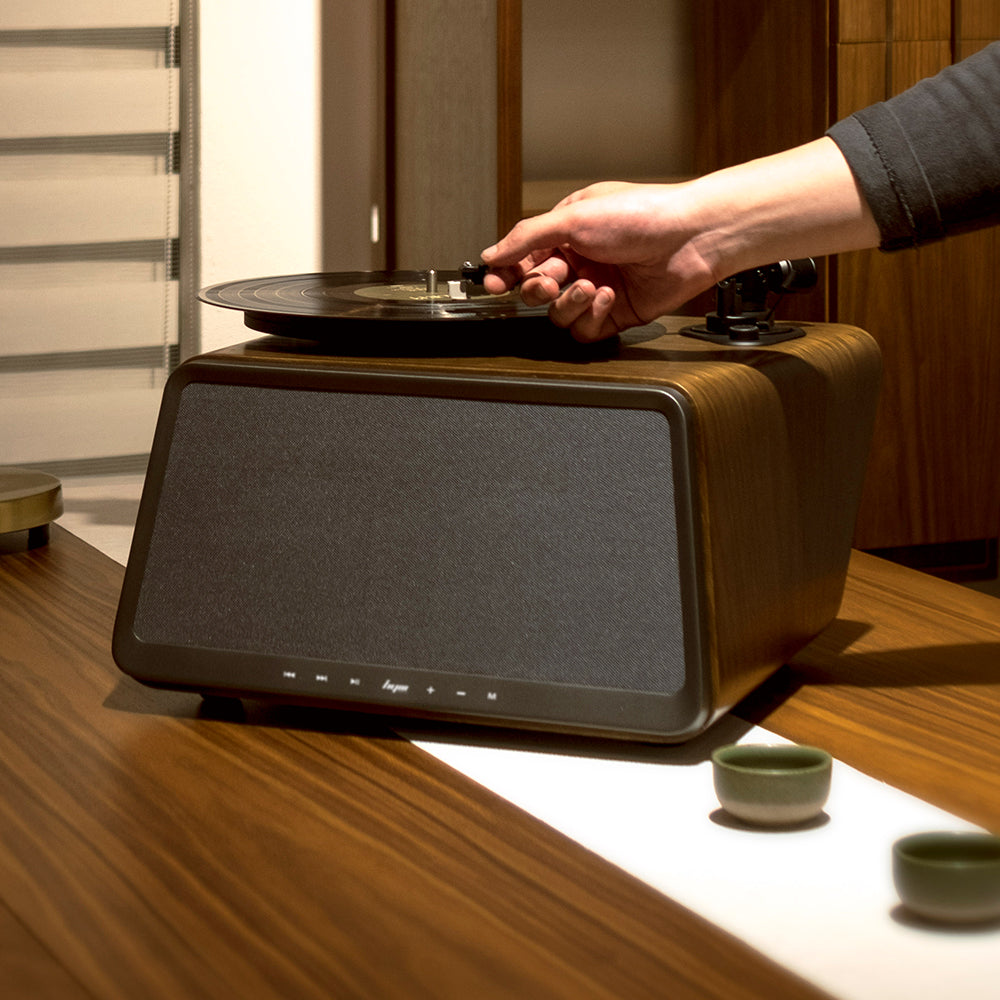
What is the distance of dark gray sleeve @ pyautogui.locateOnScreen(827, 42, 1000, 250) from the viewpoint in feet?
2.91

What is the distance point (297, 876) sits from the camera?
0.72m

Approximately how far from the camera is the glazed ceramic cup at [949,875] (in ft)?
2.10

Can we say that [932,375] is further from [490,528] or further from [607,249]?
[490,528]

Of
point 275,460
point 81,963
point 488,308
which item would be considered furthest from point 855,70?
point 81,963

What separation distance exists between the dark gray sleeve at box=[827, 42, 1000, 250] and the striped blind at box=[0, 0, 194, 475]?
117 centimetres

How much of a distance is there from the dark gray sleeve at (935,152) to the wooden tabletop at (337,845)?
1.02 feet

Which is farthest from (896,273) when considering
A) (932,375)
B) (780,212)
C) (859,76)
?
(780,212)

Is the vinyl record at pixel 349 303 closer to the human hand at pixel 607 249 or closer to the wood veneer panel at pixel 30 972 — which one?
the human hand at pixel 607 249

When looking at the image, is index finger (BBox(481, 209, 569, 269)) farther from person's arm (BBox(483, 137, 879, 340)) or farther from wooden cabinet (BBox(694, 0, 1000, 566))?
wooden cabinet (BBox(694, 0, 1000, 566))

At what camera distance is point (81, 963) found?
64 cm

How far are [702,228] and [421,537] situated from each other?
277 millimetres

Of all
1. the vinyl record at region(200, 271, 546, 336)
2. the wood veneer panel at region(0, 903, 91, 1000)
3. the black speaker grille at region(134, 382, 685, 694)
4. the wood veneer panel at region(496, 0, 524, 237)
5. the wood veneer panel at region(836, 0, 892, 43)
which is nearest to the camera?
the wood veneer panel at region(0, 903, 91, 1000)

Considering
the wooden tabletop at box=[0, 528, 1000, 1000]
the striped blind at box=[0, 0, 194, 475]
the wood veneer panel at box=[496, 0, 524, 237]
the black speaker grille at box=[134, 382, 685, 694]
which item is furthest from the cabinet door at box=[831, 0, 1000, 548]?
the black speaker grille at box=[134, 382, 685, 694]

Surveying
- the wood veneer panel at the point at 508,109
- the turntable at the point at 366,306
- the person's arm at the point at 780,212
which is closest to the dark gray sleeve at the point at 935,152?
the person's arm at the point at 780,212
